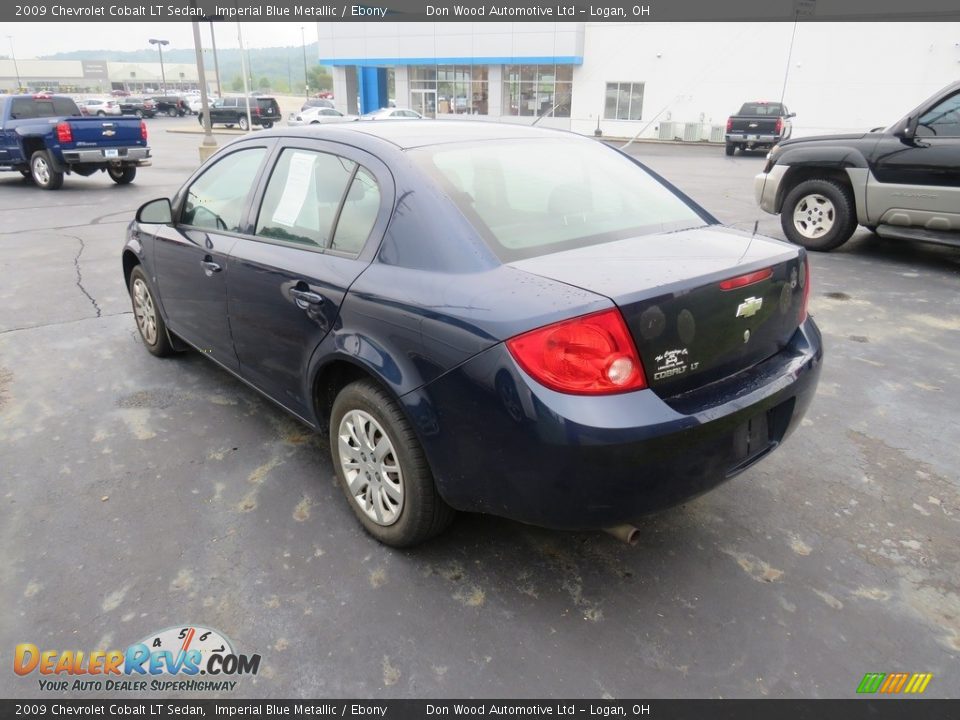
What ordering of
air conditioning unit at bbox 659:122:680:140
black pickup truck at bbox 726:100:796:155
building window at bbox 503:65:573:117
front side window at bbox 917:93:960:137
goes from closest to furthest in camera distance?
front side window at bbox 917:93:960:137 → black pickup truck at bbox 726:100:796:155 → air conditioning unit at bbox 659:122:680:140 → building window at bbox 503:65:573:117

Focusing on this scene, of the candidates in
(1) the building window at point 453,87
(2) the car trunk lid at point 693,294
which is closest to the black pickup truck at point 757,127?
(1) the building window at point 453,87

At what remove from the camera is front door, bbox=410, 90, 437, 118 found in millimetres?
40906

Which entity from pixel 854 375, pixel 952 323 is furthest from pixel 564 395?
pixel 952 323

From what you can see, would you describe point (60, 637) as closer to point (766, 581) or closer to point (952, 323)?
point (766, 581)

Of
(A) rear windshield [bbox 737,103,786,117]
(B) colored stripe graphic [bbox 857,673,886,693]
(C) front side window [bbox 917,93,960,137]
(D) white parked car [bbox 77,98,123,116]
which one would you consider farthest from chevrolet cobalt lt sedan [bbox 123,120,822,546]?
(D) white parked car [bbox 77,98,123,116]

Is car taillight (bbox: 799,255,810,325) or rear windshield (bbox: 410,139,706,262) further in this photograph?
car taillight (bbox: 799,255,810,325)

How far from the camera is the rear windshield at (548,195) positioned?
2.59 m

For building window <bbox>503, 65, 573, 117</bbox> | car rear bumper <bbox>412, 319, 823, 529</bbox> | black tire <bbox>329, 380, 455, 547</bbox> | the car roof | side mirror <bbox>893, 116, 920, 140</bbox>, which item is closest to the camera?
car rear bumper <bbox>412, 319, 823, 529</bbox>

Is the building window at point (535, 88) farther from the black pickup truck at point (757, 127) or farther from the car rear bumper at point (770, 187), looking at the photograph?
the car rear bumper at point (770, 187)

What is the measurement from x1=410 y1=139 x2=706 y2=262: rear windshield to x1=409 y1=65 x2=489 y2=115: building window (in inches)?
1524

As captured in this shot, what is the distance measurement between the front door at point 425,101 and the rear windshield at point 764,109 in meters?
20.6

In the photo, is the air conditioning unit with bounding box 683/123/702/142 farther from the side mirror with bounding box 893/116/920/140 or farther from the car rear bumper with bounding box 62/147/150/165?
the side mirror with bounding box 893/116/920/140

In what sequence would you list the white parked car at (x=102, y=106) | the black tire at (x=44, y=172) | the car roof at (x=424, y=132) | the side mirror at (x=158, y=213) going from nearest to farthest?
the car roof at (x=424, y=132), the side mirror at (x=158, y=213), the black tire at (x=44, y=172), the white parked car at (x=102, y=106)
